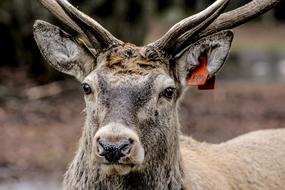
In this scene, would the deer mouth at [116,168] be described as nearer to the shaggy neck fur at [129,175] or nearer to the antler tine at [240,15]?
the shaggy neck fur at [129,175]

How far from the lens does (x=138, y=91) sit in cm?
771

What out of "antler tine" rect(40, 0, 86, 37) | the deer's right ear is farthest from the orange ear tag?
"antler tine" rect(40, 0, 86, 37)

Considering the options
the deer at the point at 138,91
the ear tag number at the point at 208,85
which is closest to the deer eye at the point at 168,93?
the deer at the point at 138,91

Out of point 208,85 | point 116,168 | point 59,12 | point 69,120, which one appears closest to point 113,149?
point 116,168

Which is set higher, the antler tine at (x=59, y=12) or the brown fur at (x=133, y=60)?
the antler tine at (x=59, y=12)

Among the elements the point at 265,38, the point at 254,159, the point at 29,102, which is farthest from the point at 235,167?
the point at 265,38

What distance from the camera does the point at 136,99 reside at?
7668mm

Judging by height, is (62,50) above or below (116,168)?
above

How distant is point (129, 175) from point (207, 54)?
54.6 inches

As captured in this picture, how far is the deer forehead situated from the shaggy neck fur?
564 millimetres

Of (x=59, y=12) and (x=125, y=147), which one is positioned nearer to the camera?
(x=125, y=147)

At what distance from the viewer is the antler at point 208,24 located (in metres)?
8.17

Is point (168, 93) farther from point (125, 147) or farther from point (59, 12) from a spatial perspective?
point (59, 12)

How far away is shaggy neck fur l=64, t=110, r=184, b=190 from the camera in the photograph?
26.0 feet
